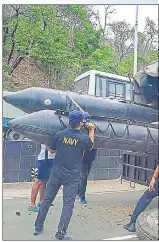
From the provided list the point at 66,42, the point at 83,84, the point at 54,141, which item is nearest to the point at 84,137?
the point at 54,141

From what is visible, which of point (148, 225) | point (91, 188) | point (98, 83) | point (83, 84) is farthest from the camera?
point (91, 188)

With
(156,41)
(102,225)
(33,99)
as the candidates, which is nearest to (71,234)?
(102,225)

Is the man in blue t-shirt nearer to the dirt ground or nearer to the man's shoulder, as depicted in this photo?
the man's shoulder

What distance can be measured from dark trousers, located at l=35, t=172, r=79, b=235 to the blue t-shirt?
7cm

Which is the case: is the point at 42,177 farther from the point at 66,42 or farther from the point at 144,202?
the point at 66,42

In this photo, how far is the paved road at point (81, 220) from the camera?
304 cm

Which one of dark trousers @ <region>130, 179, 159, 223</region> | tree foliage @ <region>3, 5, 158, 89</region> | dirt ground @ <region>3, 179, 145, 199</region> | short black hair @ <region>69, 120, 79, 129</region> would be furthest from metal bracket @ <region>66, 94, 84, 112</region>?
dirt ground @ <region>3, 179, 145, 199</region>

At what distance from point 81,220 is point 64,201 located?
0.47 meters

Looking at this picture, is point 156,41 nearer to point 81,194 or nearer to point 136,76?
point 136,76

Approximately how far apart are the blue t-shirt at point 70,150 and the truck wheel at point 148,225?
0.63m

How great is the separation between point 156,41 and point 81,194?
2041 millimetres

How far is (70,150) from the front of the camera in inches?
119

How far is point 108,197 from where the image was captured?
4688mm

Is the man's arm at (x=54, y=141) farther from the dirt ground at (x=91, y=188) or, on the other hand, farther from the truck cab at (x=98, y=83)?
the dirt ground at (x=91, y=188)
